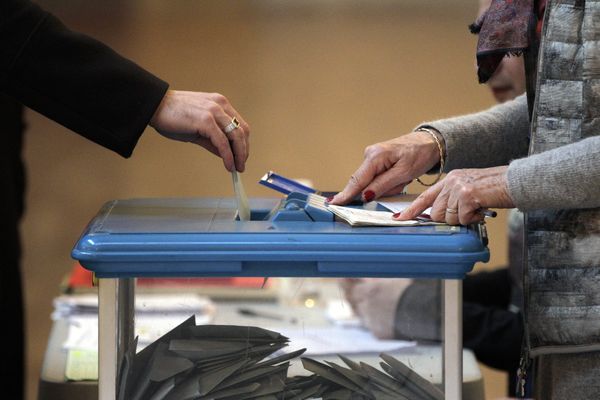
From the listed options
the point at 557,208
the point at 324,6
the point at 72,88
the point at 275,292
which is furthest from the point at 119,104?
the point at 324,6

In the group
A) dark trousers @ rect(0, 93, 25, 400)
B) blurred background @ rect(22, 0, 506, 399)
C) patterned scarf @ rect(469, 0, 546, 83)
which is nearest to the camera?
patterned scarf @ rect(469, 0, 546, 83)

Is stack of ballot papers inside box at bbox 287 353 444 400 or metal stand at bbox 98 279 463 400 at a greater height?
metal stand at bbox 98 279 463 400

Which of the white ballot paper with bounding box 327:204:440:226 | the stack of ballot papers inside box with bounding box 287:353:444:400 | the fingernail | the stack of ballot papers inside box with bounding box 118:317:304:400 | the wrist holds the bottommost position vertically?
the stack of ballot papers inside box with bounding box 287:353:444:400

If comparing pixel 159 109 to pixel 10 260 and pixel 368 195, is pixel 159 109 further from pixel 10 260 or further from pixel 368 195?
pixel 10 260

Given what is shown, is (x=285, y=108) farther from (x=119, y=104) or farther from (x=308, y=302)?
(x=119, y=104)

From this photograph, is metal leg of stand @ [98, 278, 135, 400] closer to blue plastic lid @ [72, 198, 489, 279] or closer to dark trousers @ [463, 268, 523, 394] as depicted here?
blue plastic lid @ [72, 198, 489, 279]

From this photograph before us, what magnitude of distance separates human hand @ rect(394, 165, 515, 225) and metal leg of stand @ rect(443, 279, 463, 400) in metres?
0.09

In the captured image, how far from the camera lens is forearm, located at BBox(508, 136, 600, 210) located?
1094 millimetres

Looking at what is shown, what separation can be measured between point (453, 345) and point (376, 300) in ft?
2.14

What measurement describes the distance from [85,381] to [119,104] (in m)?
0.59

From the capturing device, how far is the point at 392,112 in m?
3.75

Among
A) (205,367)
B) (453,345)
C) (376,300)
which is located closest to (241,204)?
(205,367)

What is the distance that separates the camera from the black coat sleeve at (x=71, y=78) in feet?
4.14

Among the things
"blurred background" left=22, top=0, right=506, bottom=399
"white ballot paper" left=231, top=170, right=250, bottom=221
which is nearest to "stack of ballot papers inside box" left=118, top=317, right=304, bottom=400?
"white ballot paper" left=231, top=170, right=250, bottom=221
